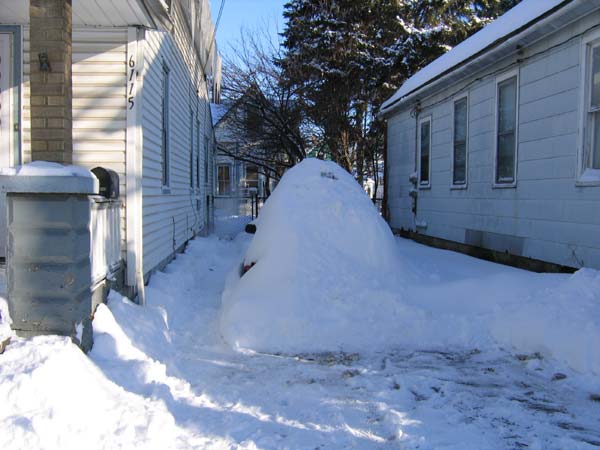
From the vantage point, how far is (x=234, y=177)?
109 ft

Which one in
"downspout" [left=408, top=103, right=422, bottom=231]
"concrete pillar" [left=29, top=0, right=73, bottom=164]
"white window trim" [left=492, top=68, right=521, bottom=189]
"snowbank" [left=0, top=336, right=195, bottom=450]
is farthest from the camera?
"downspout" [left=408, top=103, right=422, bottom=231]

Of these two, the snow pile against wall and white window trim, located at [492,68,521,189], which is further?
white window trim, located at [492,68,521,189]

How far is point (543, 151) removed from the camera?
7828 mm

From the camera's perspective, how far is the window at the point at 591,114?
21.9 feet

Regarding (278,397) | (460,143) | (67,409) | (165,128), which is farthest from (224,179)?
(67,409)

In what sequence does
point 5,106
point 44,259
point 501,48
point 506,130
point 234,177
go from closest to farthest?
point 44,259 → point 5,106 → point 501,48 → point 506,130 → point 234,177

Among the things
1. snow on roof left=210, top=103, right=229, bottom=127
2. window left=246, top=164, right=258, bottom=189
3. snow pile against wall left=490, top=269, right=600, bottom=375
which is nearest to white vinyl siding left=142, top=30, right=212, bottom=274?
snow pile against wall left=490, top=269, right=600, bottom=375

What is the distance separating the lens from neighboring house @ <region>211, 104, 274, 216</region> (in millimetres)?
26766

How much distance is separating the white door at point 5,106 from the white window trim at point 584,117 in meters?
7.20

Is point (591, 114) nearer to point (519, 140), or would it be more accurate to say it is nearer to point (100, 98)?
point (519, 140)

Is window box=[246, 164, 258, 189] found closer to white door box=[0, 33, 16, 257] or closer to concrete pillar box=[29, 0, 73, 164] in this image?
white door box=[0, 33, 16, 257]

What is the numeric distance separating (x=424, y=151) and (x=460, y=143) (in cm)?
207

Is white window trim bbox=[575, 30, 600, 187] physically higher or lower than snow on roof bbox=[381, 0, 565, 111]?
lower

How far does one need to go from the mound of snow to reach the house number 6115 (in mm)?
2401
